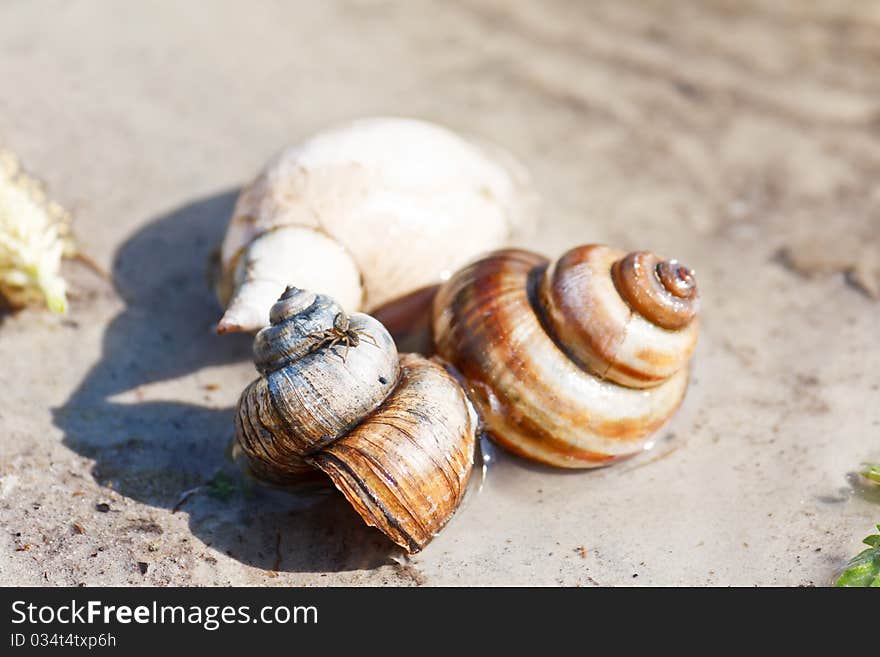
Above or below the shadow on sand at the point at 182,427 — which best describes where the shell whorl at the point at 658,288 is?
above

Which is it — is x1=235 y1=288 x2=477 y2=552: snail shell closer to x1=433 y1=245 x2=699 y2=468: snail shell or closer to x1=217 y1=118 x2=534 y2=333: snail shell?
x1=433 y1=245 x2=699 y2=468: snail shell

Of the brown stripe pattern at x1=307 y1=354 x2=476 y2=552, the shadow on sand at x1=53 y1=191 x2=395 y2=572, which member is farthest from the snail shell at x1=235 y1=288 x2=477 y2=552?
the shadow on sand at x1=53 y1=191 x2=395 y2=572

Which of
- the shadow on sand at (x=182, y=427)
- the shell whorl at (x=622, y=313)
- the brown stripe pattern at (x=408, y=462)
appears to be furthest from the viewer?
the shell whorl at (x=622, y=313)

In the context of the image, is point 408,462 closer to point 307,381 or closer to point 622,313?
point 307,381

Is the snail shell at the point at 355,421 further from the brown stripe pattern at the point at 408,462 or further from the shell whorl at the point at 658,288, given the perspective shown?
the shell whorl at the point at 658,288

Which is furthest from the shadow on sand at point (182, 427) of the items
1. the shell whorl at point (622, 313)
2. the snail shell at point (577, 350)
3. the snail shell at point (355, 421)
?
the shell whorl at point (622, 313)

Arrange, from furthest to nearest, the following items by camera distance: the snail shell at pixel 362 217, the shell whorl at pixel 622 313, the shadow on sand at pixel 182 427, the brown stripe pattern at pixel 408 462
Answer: the snail shell at pixel 362 217, the shell whorl at pixel 622 313, the shadow on sand at pixel 182 427, the brown stripe pattern at pixel 408 462

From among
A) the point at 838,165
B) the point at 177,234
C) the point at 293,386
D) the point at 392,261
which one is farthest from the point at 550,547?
the point at 838,165
